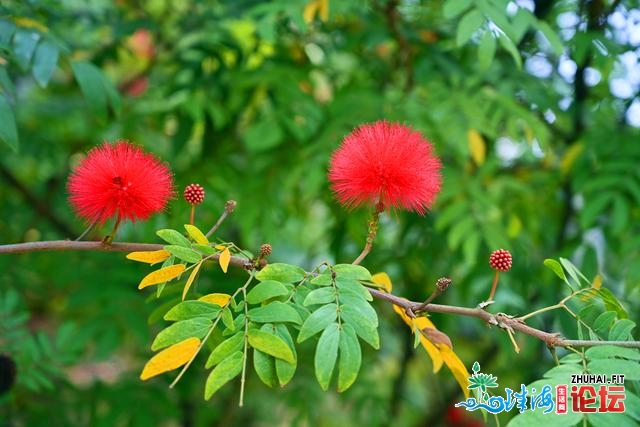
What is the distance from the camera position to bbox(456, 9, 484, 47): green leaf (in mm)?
1353

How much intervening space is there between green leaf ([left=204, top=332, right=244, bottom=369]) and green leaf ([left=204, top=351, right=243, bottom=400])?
1 cm

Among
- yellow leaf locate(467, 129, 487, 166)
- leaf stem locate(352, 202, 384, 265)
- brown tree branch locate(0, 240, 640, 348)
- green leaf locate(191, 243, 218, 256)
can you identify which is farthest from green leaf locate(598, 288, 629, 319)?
yellow leaf locate(467, 129, 487, 166)

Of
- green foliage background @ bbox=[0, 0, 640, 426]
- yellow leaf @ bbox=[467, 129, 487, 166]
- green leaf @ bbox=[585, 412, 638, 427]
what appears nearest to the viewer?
green leaf @ bbox=[585, 412, 638, 427]

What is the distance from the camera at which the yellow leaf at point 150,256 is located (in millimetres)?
952

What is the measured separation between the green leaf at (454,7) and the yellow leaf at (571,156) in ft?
2.31

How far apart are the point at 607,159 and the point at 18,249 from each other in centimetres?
148

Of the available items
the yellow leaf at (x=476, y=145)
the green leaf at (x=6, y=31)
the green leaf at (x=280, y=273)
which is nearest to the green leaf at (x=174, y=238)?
the green leaf at (x=280, y=273)

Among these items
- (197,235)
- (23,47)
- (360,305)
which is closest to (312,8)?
(23,47)

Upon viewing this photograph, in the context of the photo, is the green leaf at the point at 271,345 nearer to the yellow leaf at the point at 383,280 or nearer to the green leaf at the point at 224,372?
the green leaf at the point at 224,372

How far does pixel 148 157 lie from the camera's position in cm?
98

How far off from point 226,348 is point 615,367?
0.50 metres

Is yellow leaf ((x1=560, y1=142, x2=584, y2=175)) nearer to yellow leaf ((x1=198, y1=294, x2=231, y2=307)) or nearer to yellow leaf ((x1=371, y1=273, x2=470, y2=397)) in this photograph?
yellow leaf ((x1=371, y1=273, x2=470, y2=397))

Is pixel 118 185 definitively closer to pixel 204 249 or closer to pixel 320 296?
pixel 204 249

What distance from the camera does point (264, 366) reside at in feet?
2.92
